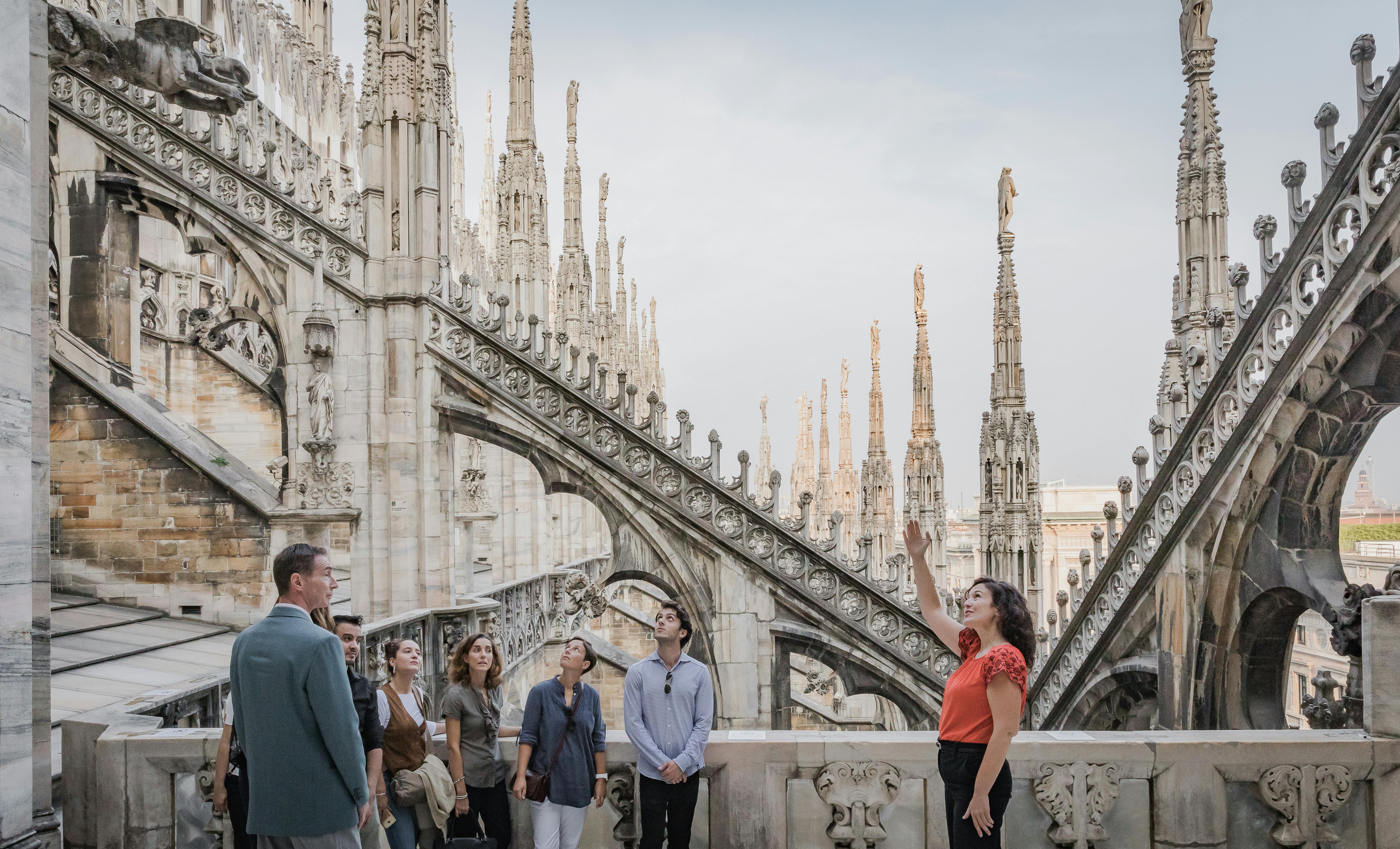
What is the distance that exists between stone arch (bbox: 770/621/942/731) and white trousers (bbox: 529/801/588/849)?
21.5 ft

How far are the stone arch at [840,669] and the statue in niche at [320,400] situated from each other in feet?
16.8

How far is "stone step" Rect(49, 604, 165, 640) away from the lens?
26.0 ft

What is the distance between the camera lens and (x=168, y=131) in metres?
10.4

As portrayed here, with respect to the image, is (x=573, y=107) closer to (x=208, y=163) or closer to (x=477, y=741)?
(x=208, y=163)

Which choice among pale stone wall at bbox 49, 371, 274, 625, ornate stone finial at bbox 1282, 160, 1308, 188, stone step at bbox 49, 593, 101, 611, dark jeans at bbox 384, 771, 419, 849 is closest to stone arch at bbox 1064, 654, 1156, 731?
ornate stone finial at bbox 1282, 160, 1308, 188

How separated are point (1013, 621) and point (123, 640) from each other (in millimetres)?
7642

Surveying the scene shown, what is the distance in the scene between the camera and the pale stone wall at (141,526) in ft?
30.7

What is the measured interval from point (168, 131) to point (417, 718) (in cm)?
910

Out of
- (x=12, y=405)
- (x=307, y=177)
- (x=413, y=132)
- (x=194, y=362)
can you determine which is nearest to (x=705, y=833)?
(x=12, y=405)

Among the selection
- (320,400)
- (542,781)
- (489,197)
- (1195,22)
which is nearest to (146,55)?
(542,781)

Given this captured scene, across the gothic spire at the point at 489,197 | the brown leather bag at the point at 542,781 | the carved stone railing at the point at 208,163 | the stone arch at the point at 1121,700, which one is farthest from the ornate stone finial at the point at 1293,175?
the gothic spire at the point at 489,197

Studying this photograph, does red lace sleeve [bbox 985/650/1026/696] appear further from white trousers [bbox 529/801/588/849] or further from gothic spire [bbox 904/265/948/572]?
gothic spire [bbox 904/265/948/572]

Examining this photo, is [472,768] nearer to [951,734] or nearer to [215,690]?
[951,734]

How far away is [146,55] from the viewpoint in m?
4.05
